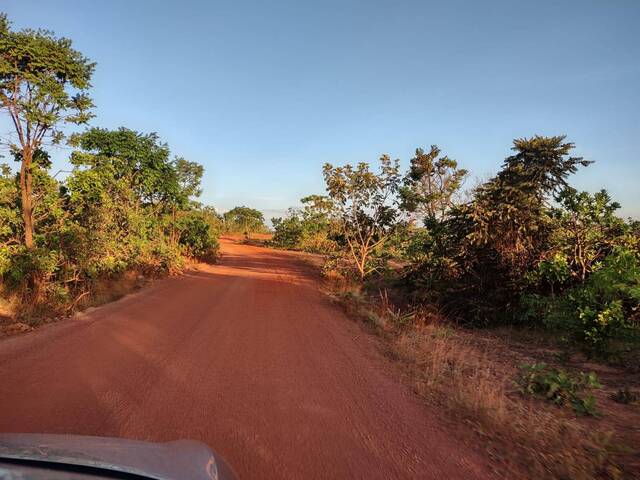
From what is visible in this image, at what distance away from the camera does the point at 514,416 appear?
13.7 feet

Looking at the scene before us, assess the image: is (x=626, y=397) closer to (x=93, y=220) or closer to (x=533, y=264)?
(x=533, y=264)

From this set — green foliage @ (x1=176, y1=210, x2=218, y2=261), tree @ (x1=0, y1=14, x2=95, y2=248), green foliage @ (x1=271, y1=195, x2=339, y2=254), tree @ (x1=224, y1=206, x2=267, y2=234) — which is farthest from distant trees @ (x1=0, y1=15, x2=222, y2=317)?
tree @ (x1=224, y1=206, x2=267, y2=234)

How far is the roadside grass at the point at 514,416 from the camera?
3344 millimetres

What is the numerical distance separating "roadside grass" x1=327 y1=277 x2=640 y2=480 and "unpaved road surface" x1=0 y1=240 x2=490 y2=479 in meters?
0.34

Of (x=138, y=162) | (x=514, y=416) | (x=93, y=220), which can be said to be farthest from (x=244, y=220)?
(x=514, y=416)

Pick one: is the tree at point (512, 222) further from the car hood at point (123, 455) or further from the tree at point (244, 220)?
the tree at point (244, 220)

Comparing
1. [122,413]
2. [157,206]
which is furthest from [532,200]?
[157,206]

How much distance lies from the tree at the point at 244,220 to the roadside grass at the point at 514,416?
180 feet

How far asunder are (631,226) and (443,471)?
8998 millimetres

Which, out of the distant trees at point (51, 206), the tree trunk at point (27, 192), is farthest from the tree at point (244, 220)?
the tree trunk at point (27, 192)

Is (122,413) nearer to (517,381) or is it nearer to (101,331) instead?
(101,331)

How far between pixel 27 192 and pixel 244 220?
52985 millimetres

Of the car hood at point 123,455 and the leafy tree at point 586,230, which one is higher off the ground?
the leafy tree at point 586,230

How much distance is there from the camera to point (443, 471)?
3.27 meters
